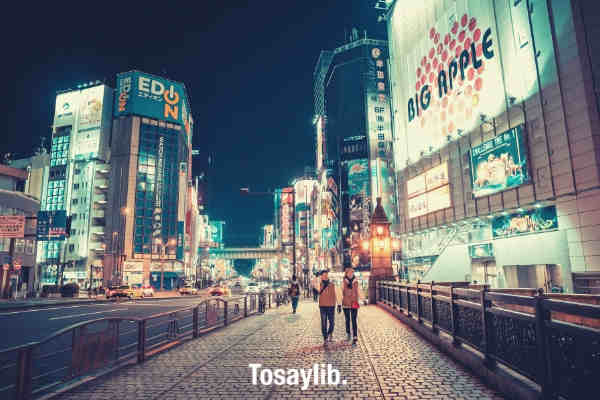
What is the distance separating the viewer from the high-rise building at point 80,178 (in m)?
90.1

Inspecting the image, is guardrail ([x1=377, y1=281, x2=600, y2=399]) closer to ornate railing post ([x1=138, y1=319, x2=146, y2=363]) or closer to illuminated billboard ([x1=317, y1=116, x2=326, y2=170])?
ornate railing post ([x1=138, y1=319, x2=146, y2=363])

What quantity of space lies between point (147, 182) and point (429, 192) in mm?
75319

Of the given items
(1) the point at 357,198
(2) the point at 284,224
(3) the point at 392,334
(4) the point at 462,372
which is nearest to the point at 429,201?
(3) the point at 392,334

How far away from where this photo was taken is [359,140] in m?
91.7

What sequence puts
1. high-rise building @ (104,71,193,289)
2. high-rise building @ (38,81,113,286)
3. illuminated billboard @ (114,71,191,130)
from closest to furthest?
high-rise building @ (38,81,113,286) < high-rise building @ (104,71,193,289) < illuminated billboard @ (114,71,191,130)

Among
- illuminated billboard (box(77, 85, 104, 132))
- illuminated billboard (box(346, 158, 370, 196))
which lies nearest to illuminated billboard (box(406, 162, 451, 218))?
illuminated billboard (box(346, 158, 370, 196))

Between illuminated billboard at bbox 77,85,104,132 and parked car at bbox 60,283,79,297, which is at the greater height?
illuminated billboard at bbox 77,85,104,132

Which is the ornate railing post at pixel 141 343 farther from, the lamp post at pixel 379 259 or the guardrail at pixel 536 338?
the lamp post at pixel 379 259

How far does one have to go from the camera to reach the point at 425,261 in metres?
44.4

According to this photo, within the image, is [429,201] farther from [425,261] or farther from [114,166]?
[114,166]

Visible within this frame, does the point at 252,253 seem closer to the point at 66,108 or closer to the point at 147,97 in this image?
the point at 147,97

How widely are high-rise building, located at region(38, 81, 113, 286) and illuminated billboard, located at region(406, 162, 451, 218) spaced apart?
70.7m

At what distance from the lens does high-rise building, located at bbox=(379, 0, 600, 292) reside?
932 inches

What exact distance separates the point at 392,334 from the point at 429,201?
1155 inches
